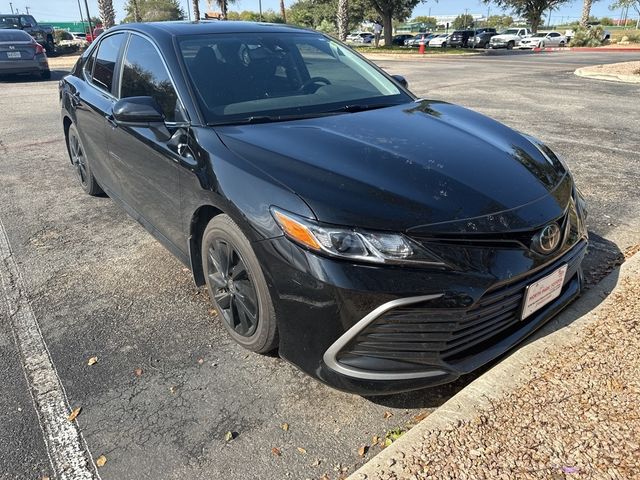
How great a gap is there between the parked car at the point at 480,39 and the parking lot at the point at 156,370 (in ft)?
130

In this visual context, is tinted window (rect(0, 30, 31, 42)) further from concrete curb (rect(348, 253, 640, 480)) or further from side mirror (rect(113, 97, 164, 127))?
concrete curb (rect(348, 253, 640, 480))

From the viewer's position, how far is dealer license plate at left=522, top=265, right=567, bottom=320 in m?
2.23

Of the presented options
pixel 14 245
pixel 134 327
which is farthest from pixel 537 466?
pixel 14 245

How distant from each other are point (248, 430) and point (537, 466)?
1.17 meters

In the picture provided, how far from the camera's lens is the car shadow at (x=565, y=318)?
7.88ft

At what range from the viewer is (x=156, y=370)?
8.64 ft

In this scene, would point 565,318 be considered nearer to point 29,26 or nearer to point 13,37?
point 13,37

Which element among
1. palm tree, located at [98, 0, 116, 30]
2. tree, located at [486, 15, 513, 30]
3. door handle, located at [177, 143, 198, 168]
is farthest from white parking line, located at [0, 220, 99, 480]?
tree, located at [486, 15, 513, 30]

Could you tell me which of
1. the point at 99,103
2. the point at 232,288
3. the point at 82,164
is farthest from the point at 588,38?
the point at 232,288

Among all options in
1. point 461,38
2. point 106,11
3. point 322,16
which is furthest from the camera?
point 322,16

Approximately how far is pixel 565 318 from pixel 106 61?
380 cm

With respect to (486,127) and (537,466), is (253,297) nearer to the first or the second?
(537,466)

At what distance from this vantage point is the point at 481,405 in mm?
2188

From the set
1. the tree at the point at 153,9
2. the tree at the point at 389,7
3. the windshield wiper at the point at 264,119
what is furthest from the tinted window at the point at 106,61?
the tree at the point at 153,9
